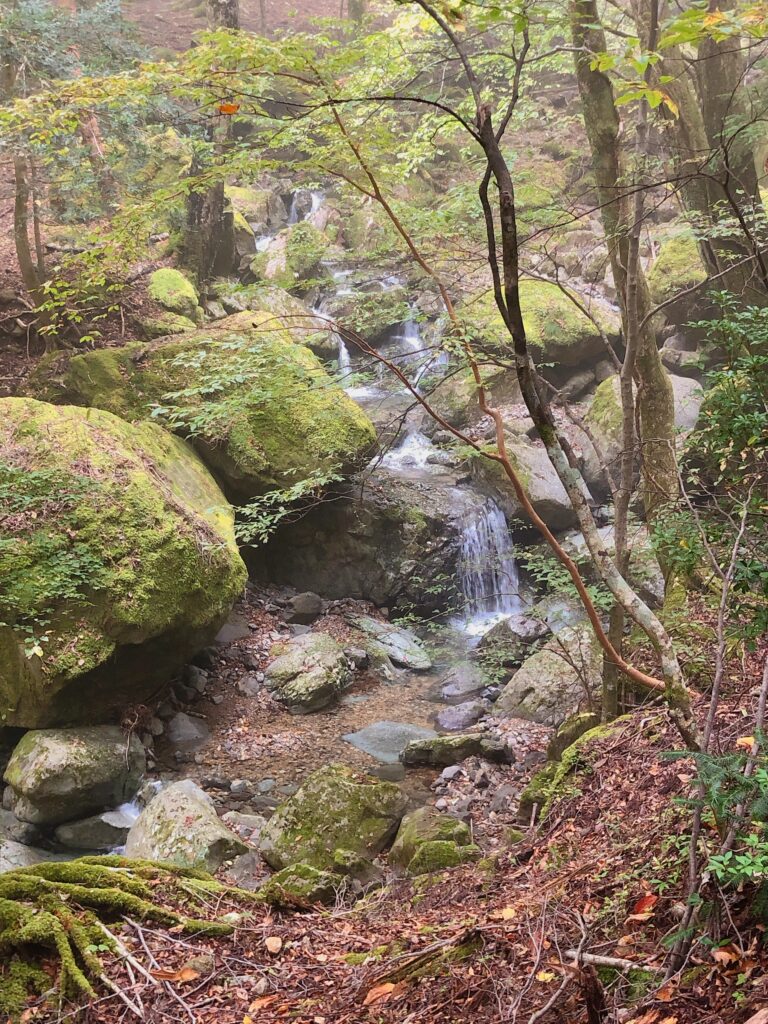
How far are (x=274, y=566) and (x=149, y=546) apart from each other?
3.95 meters

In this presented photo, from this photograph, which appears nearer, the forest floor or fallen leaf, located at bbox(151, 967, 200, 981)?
the forest floor

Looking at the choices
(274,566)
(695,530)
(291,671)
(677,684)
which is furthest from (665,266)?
(677,684)

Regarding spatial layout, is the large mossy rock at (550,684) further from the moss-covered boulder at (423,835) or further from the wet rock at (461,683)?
the moss-covered boulder at (423,835)

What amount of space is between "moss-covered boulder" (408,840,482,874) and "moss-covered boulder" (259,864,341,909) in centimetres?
52

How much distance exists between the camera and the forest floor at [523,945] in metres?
1.91

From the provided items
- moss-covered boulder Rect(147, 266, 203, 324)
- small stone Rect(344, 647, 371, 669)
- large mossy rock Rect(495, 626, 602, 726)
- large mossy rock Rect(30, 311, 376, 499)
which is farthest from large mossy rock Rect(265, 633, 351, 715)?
moss-covered boulder Rect(147, 266, 203, 324)

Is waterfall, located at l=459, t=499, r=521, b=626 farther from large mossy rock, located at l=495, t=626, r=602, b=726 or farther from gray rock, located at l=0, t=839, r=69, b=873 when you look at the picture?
gray rock, located at l=0, t=839, r=69, b=873

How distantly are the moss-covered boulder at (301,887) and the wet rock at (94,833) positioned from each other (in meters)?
2.37

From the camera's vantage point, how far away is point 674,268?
1308 cm

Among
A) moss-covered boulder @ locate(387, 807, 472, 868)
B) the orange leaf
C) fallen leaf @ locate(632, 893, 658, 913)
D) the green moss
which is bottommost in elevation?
moss-covered boulder @ locate(387, 807, 472, 868)

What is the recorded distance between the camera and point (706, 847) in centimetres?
220

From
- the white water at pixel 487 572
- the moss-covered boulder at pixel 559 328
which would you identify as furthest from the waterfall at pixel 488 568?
the moss-covered boulder at pixel 559 328

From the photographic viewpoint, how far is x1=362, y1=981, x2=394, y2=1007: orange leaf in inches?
97.7

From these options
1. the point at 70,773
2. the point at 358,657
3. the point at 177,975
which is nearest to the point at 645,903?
the point at 177,975
